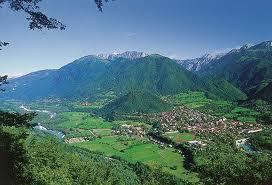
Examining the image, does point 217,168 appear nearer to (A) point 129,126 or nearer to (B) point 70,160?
(B) point 70,160

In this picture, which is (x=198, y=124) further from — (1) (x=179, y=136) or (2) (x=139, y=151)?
(2) (x=139, y=151)

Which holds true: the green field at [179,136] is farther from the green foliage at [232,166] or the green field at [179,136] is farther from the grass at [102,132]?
the green foliage at [232,166]

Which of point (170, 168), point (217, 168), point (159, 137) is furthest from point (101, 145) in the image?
point (217, 168)

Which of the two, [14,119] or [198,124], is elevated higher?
[14,119]

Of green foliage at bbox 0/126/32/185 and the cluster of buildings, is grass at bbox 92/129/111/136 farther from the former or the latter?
green foliage at bbox 0/126/32/185

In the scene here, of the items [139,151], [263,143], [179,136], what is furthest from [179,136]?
[263,143]

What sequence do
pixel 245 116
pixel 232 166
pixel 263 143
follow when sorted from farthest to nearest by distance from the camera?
1. pixel 245 116
2. pixel 263 143
3. pixel 232 166

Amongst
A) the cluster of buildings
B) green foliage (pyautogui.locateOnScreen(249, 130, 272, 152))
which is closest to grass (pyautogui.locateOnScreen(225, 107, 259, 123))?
the cluster of buildings
